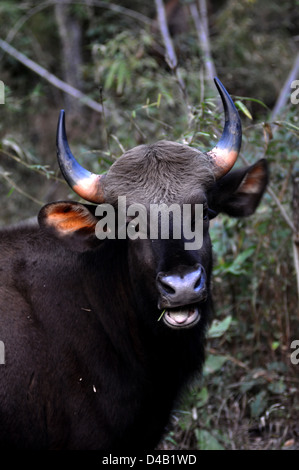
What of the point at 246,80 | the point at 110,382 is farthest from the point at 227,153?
the point at 246,80

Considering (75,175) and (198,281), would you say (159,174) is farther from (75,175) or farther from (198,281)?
(198,281)

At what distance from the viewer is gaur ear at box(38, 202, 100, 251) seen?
5.14 m

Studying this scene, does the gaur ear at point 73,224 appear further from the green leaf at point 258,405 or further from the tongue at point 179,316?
the green leaf at point 258,405

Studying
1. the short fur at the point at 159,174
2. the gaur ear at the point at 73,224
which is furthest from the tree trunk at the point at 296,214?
the gaur ear at the point at 73,224

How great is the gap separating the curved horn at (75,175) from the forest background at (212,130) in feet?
4.59

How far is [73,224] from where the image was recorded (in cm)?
523

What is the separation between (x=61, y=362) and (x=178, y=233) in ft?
4.52

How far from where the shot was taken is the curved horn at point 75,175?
508 cm

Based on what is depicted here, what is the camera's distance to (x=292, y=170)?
7480 mm

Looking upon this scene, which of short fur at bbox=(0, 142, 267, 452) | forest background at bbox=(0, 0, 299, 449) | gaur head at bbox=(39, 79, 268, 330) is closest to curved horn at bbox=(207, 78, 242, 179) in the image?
gaur head at bbox=(39, 79, 268, 330)

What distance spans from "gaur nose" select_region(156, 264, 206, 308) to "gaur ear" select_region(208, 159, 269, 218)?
115 centimetres

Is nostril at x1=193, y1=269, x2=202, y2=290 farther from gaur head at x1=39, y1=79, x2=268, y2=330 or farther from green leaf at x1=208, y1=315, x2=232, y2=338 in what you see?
green leaf at x1=208, y1=315, x2=232, y2=338

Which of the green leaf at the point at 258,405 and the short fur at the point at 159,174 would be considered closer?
the short fur at the point at 159,174

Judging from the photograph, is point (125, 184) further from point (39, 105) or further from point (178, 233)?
point (39, 105)
